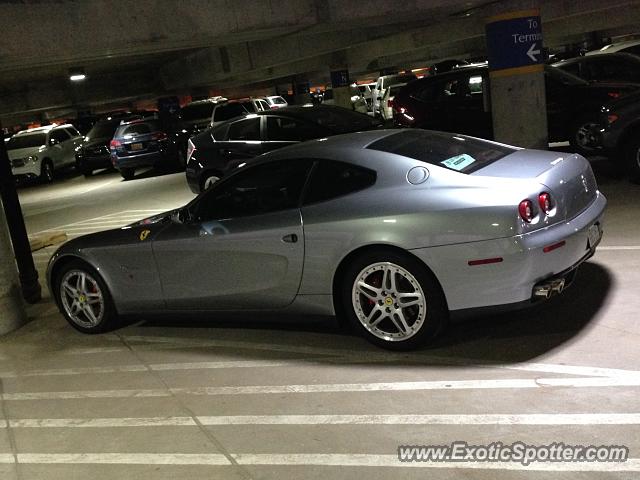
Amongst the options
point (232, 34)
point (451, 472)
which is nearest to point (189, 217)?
point (451, 472)

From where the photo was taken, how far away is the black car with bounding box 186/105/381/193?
10.8 m

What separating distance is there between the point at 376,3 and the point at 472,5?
1.79 m

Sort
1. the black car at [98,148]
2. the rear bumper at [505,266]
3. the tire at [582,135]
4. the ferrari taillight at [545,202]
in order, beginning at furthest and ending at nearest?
the black car at [98,148] → the tire at [582,135] → the ferrari taillight at [545,202] → the rear bumper at [505,266]

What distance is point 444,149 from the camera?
17.0 ft

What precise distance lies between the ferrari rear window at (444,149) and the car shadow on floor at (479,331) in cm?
108

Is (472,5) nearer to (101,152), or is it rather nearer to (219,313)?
(219,313)

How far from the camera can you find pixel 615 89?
11328mm

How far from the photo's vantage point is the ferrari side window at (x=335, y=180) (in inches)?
193

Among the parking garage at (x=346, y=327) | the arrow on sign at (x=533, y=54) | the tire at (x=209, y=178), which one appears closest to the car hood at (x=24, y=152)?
the tire at (x=209, y=178)

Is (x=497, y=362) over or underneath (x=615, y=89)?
underneath

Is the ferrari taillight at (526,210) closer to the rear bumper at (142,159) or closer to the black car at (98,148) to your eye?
the rear bumper at (142,159)

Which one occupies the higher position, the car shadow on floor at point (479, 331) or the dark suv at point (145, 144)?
the dark suv at point (145, 144)

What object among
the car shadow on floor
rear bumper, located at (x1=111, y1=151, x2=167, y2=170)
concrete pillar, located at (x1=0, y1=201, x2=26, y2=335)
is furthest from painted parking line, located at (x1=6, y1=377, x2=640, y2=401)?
rear bumper, located at (x1=111, y1=151, x2=167, y2=170)

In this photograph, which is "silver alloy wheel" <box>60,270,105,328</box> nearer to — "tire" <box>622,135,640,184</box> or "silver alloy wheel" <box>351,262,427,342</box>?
"silver alloy wheel" <box>351,262,427,342</box>
